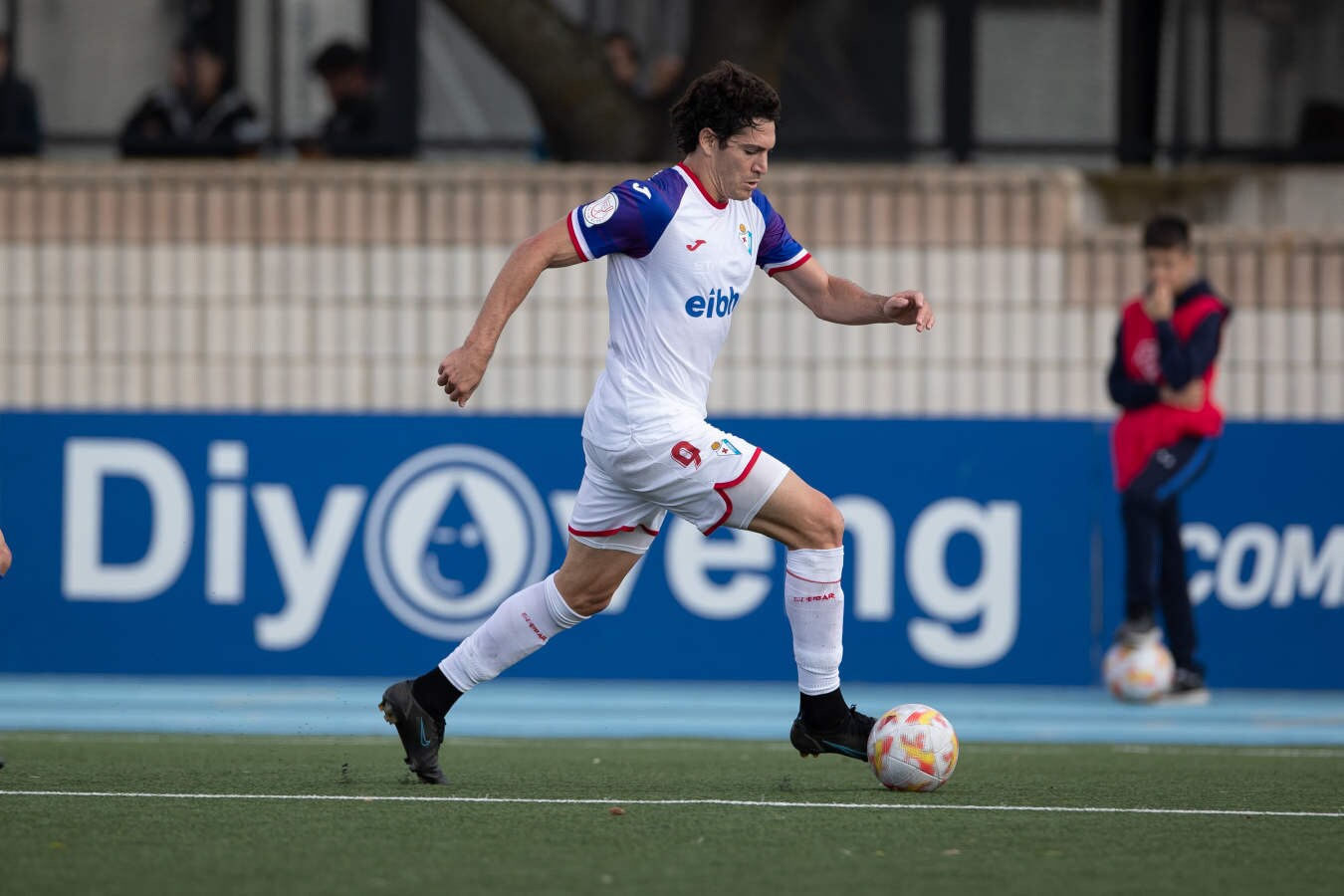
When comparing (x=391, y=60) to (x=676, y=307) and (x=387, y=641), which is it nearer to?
(x=387, y=641)

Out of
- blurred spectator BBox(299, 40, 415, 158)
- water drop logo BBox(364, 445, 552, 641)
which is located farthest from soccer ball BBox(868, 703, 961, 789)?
blurred spectator BBox(299, 40, 415, 158)

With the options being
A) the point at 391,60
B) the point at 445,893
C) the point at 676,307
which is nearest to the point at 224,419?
the point at 391,60

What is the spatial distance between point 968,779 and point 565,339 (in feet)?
16.2

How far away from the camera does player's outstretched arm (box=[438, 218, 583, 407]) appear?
5.62 m

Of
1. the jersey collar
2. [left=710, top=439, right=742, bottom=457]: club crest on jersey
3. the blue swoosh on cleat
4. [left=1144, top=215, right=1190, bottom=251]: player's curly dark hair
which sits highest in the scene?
[left=1144, top=215, right=1190, bottom=251]: player's curly dark hair

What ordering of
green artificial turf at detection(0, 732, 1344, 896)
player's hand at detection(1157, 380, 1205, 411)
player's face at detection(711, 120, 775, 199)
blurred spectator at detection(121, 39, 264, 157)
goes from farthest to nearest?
blurred spectator at detection(121, 39, 264, 157), player's hand at detection(1157, 380, 1205, 411), player's face at detection(711, 120, 775, 199), green artificial turf at detection(0, 732, 1344, 896)

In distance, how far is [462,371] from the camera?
5.61 m

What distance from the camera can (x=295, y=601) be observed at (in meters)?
10.6

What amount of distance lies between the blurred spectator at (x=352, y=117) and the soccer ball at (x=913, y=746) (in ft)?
22.0

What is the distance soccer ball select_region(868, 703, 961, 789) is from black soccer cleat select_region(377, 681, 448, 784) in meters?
1.30

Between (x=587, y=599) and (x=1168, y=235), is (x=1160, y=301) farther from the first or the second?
(x=587, y=599)

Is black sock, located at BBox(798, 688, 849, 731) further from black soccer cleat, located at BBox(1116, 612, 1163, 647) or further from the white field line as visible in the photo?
black soccer cleat, located at BBox(1116, 612, 1163, 647)

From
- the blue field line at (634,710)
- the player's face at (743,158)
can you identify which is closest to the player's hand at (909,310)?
the player's face at (743,158)

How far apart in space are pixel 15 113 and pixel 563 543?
429 cm
